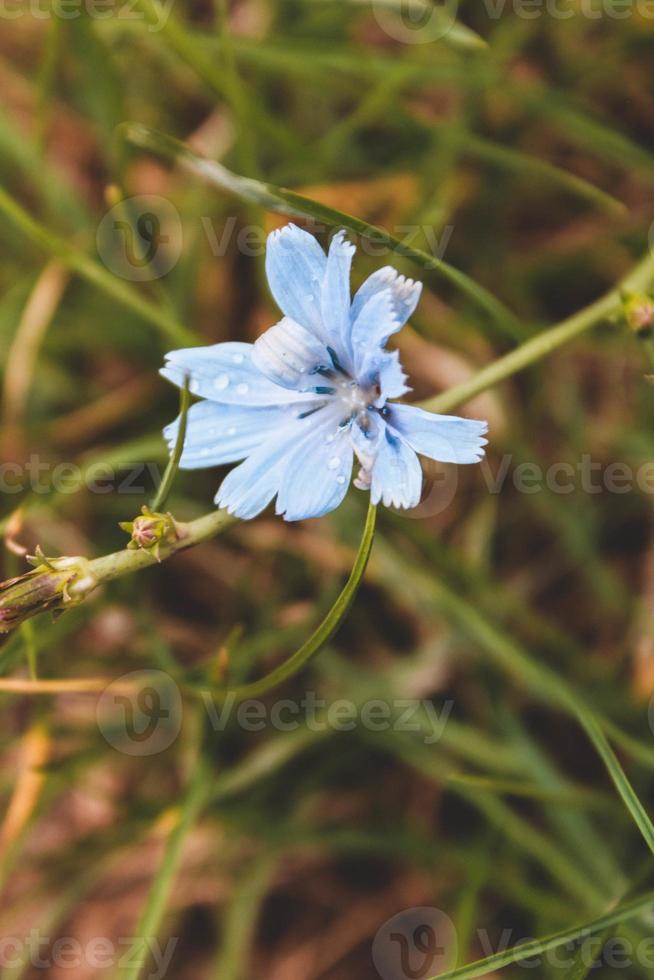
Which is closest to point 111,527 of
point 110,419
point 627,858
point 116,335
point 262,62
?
Result: point 110,419

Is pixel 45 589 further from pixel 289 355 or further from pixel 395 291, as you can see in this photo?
pixel 395 291

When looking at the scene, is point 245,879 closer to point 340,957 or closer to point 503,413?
point 340,957

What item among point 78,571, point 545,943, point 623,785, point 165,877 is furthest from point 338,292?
point 165,877

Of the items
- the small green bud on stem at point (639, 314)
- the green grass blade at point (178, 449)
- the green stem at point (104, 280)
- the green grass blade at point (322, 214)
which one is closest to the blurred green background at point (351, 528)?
the green stem at point (104, 280)

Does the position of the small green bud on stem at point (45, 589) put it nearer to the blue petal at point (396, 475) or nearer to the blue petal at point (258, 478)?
the blue petal at point (258, 478)

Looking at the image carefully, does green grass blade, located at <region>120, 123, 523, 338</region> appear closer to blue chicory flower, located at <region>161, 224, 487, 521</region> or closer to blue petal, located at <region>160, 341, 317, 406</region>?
blue chicory flower, located at <region>161, 224, 487, 521</region>

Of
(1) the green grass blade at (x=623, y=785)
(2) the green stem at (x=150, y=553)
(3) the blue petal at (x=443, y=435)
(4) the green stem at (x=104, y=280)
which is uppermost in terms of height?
(4) the green stem at (x=104, y=280)
